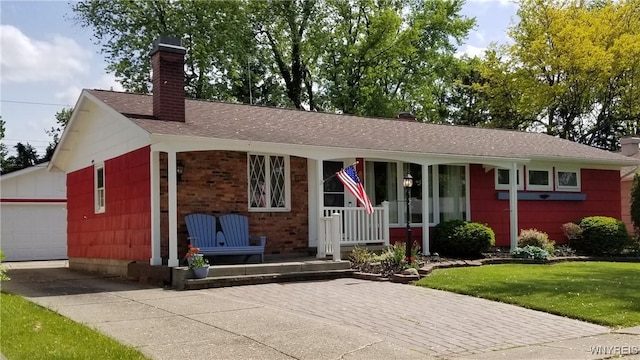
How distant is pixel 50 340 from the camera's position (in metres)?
6.32

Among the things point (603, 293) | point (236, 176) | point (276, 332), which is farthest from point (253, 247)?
point (603, 293)

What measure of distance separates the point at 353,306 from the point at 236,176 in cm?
556

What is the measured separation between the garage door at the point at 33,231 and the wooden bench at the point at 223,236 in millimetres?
12616

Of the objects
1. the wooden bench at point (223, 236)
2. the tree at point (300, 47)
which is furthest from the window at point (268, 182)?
the tree at point (300, 47)

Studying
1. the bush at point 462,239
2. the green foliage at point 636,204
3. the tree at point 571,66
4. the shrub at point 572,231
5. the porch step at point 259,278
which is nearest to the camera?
the porch step at point 259,278

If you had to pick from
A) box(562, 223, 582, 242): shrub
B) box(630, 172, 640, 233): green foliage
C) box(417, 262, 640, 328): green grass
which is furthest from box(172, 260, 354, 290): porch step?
box(630, 172, 640, 233): green foliage

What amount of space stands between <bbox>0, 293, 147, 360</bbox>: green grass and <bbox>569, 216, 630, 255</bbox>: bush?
14673mm

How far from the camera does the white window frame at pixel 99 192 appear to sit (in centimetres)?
1512

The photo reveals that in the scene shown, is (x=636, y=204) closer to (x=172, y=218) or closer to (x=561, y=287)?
(x=561, y=287)

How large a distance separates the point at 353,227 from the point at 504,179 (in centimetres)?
605

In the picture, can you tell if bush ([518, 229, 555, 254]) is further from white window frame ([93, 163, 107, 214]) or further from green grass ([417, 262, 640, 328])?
white window frame ([93, 163, 107, 214])

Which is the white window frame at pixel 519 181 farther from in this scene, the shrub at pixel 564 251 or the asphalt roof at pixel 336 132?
the shrub at pixel 564 251

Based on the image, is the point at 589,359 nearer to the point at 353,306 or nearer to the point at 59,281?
the point at 353,306

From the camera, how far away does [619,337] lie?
23.3 ft
